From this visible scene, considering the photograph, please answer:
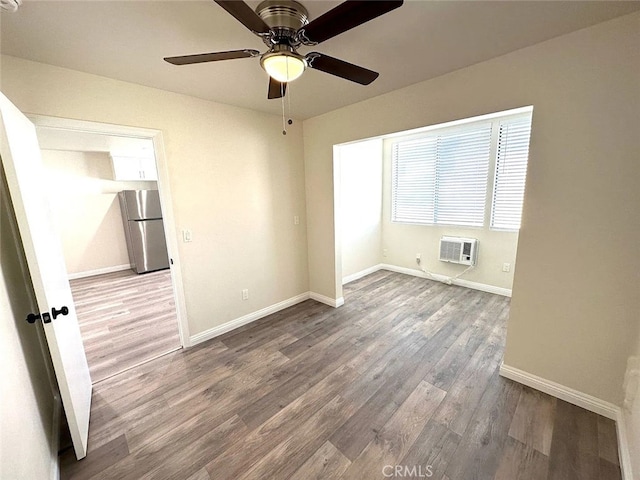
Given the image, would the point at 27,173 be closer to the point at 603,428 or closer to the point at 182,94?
the point at 182,94

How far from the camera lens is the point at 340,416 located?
1785 millimetres

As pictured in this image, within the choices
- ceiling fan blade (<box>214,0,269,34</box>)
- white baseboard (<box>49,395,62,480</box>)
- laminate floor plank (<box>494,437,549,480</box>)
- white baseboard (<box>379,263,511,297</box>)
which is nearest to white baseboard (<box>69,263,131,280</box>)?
white baseboard (<box>49,395,62,480</box>)

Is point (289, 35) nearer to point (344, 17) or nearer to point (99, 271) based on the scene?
point (344, 17)

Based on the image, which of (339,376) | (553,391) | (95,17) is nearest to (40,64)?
(95,17)

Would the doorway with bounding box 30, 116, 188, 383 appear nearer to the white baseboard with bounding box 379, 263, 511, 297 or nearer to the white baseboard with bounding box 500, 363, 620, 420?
the white baseboard with bounding box 500, 363, 620, 420

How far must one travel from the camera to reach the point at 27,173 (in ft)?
4.88

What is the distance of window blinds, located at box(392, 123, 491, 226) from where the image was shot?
372 centimetres

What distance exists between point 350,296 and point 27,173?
3430 mm

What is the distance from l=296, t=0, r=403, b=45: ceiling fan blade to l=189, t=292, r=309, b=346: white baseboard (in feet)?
9.04

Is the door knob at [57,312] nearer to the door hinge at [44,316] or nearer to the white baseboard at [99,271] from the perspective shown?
the door hinge at [44,316]

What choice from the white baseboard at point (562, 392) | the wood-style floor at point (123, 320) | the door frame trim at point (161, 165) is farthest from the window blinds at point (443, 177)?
the wood-style floor at point (123, 320)

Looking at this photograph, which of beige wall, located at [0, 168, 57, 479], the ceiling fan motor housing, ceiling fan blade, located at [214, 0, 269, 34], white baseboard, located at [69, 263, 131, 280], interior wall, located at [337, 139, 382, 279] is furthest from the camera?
white baseboard, located at [69, 263, 131, 280]

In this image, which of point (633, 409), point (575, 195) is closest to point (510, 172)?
point (575, 195)

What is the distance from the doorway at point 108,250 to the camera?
242cm
